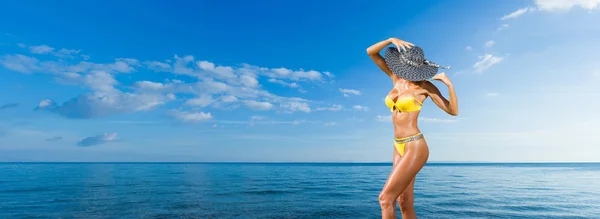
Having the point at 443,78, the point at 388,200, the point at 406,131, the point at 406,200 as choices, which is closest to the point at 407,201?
the point at 406,200

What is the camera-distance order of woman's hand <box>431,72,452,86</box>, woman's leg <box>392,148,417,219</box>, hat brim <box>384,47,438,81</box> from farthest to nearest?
woman's leg <box>392,148,417,219</box>, hat brim <box>384,47,438,81</box>, woman's hand <box>431,72,452,86</box>

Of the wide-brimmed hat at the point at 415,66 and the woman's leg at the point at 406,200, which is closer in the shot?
the wide-brimmed hat at the point at 415,66

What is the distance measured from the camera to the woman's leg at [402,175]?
204 inches

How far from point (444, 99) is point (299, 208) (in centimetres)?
1273

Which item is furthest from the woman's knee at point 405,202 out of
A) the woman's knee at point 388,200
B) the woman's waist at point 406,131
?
the woman's waist at point 406,131

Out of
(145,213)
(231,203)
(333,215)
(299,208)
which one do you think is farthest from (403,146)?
(231,203)

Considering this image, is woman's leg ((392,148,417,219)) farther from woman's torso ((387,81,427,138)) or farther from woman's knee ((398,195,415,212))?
woman's torso ((387,81,427,138))

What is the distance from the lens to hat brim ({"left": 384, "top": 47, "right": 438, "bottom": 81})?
5281 millimetres

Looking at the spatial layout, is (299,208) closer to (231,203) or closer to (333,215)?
(333,215)

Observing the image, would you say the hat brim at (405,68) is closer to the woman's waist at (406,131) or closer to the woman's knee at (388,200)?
the woman's waist at (406,131)

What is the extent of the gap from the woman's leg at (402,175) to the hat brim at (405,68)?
3.09 feet

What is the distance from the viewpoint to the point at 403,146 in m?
5.41

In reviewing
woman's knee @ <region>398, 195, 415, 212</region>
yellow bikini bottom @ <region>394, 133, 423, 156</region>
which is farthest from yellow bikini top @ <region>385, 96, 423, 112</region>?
woman's knee @ <region>398, 195, 415, 212</region>

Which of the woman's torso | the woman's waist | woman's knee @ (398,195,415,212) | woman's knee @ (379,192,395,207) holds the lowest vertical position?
woman's knee @ (398,195,415,212)
